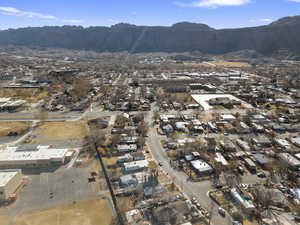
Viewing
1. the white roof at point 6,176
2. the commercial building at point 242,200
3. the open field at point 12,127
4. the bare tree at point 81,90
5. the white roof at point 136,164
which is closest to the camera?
the commercial building at point 242,200

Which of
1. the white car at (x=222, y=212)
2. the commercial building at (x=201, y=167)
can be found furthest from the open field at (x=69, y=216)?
the commercial building at (x=201, y=167)

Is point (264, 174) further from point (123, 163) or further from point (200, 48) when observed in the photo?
point (200, 48)

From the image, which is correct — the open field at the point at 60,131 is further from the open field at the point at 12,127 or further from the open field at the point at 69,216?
the open field at the point at 69,216

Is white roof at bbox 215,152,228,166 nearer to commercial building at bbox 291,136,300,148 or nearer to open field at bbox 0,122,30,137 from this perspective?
commercial building at bbox 291,136,300,148

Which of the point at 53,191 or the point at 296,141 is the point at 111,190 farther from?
the point at 296,141

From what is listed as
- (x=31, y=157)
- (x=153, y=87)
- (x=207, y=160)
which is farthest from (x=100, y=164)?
(x=153, y=87)

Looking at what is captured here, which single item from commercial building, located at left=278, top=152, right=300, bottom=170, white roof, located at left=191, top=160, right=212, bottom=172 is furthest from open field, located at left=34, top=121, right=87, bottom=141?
commercial building, located at left=278, top=152, right=300, bottom=170
